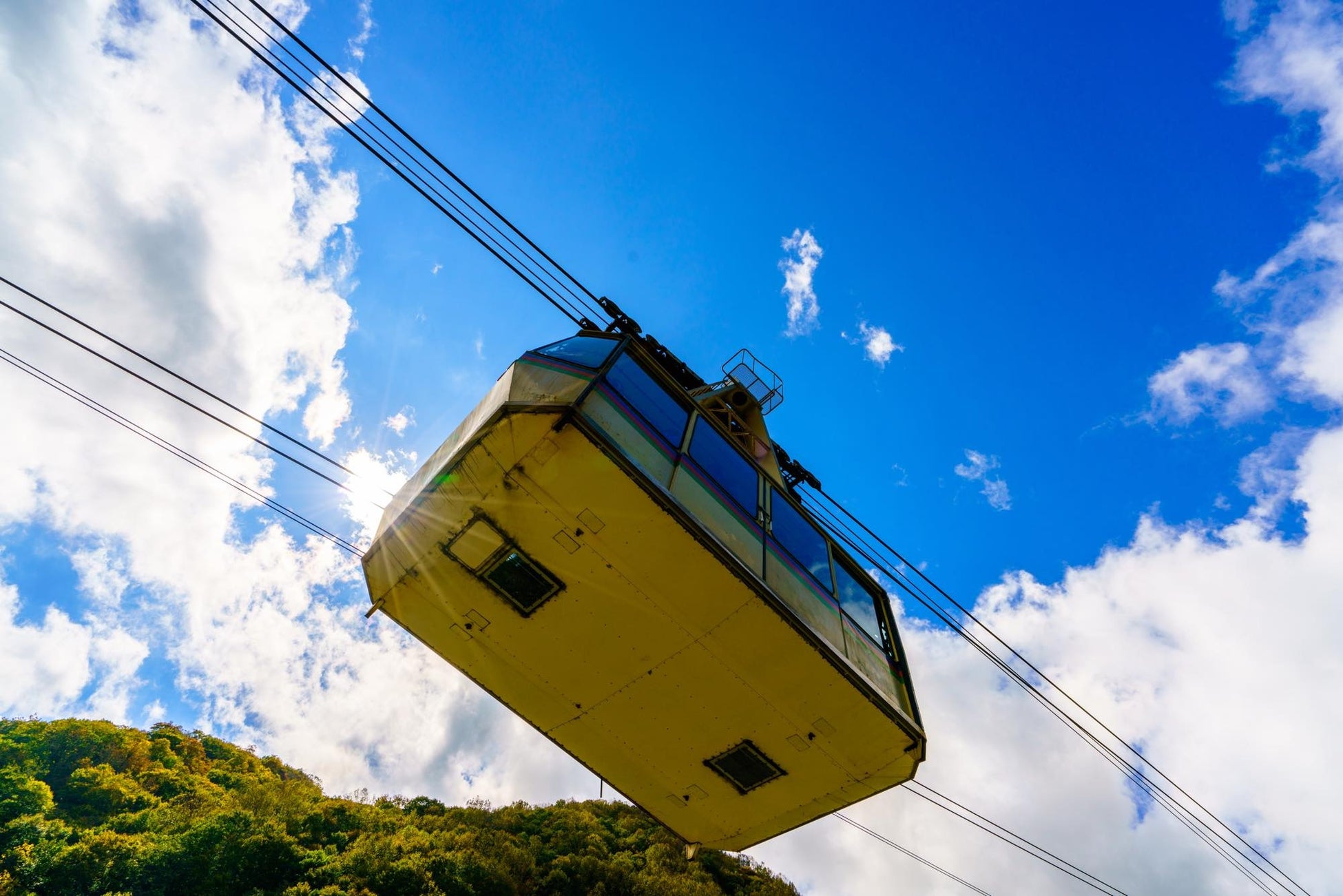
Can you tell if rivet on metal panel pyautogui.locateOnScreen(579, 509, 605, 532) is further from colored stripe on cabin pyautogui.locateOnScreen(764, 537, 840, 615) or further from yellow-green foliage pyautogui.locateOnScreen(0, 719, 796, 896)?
yellow-green foliage pyautogui.locateOnScreen(0, 719, 796, 896)

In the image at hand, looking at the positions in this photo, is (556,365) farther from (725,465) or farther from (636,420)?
(725,465)

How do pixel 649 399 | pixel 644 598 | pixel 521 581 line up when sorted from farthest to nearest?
pixel 649 399 < pixel 521 581 < pixel 644 598

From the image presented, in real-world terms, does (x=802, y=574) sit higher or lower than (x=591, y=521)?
higher

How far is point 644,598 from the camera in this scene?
24.0 feet

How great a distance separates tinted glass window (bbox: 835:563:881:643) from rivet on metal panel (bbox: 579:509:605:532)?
12.7 feet

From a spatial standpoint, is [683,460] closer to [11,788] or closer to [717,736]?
[717,736]

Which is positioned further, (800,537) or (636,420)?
(800,537)

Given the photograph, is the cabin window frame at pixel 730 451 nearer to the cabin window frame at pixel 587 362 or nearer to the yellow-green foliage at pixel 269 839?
the cabin window frame at pixel 587 362

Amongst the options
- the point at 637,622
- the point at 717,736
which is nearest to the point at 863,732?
the point at 717,736

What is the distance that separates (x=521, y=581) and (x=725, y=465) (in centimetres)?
291

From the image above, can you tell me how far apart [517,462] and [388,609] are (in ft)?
10.3

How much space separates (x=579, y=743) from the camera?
29.8 ft

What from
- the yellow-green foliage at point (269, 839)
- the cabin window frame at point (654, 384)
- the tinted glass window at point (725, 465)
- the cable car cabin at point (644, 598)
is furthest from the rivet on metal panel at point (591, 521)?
the yellow-green foliage at point (269, 839)

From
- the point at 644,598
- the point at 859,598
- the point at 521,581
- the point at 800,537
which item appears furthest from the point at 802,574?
the point at 521,581
